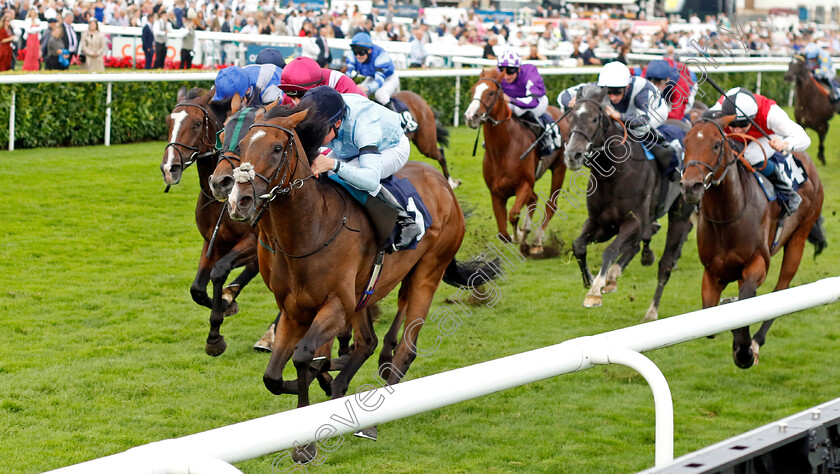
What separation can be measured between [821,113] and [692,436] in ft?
34.9

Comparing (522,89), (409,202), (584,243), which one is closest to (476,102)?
(522,89)

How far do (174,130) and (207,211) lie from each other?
493 millimetres

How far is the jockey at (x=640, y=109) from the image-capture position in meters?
6.53

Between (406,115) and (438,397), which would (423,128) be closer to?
(406,115)

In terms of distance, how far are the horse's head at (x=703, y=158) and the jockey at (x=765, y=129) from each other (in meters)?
0.29

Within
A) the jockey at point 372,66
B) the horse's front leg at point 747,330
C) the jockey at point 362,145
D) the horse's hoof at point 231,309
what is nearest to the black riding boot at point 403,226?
the jockey at point 362,145

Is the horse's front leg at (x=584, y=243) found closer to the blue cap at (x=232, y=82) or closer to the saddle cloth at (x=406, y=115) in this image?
the blue cap at (x=232, y=82)

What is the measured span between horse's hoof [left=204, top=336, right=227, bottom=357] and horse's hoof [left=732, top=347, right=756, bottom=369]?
2554 millimetres

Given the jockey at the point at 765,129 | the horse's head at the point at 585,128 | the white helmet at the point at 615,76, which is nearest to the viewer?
the jockey at the point at 765,129

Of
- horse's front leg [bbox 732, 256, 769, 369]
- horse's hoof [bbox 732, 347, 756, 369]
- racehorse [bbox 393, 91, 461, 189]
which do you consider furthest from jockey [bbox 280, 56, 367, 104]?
racehorse [bbox 393, 91, 461, 189]

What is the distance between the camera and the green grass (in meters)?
4.12

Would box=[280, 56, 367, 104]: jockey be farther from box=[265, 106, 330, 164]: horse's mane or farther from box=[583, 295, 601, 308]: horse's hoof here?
box=[583, 295, 601, 308]: horse's hoof

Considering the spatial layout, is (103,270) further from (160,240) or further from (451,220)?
(451,220)

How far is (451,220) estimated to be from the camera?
4.74 metres
